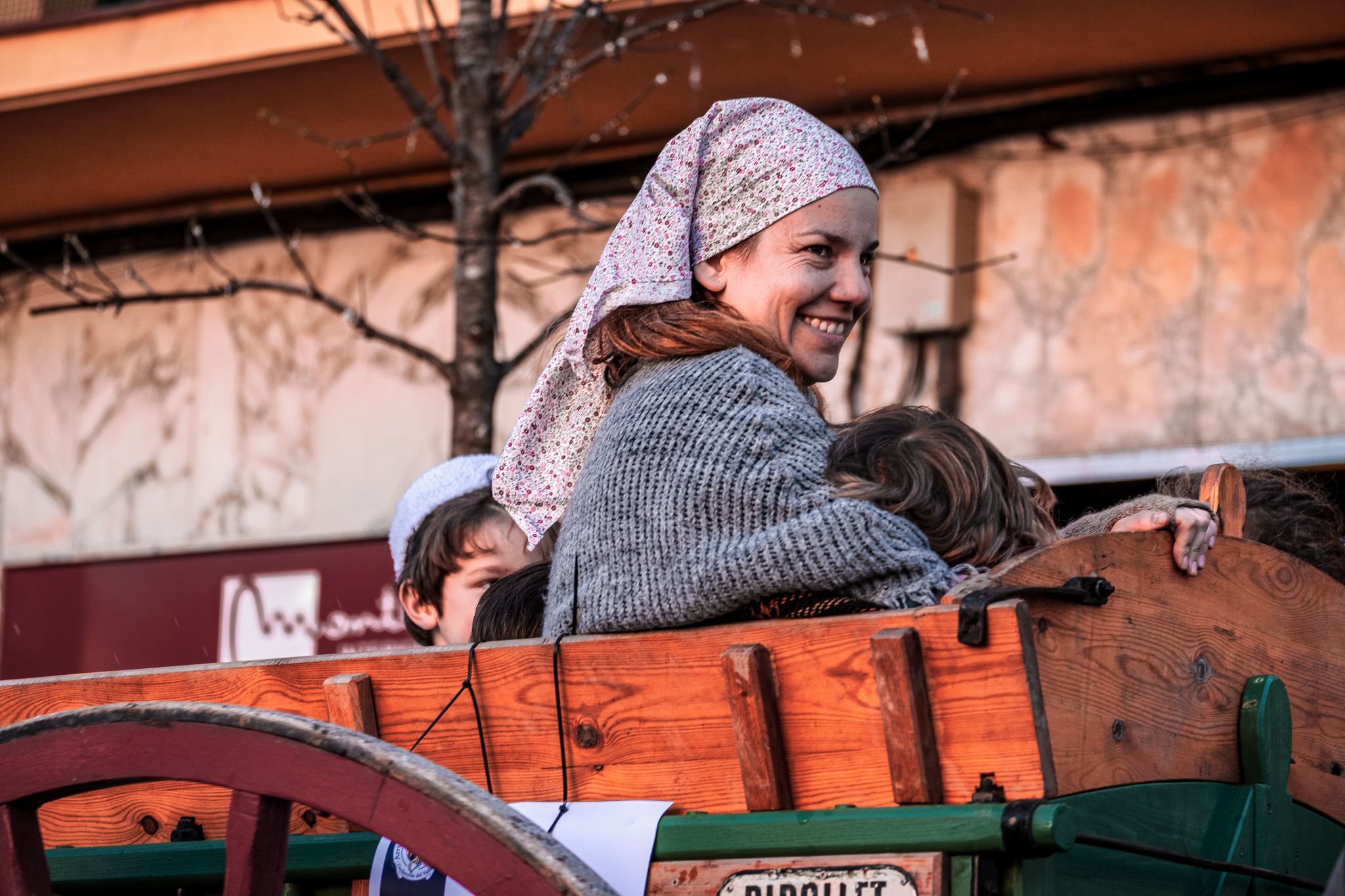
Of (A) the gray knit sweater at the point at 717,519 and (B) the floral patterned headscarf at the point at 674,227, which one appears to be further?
(B) the floral patterned headscarf at the point at 674,227

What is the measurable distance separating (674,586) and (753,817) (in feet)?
1.11

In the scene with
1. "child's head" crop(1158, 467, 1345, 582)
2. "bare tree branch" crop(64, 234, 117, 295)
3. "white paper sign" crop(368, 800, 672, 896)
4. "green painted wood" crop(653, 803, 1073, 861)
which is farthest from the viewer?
"bare tree branch" crop(64, 234, 117, 295)

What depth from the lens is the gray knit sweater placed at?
7.38 ft

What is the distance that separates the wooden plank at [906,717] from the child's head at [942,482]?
0.35 m

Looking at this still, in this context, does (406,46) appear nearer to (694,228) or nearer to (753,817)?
(694,228)

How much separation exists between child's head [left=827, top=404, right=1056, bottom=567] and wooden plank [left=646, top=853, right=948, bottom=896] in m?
0.51

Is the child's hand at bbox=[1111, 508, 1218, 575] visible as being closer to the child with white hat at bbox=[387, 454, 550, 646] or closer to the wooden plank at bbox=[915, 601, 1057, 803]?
the wooden plank at bbox=[915, 601, 1057, 803]

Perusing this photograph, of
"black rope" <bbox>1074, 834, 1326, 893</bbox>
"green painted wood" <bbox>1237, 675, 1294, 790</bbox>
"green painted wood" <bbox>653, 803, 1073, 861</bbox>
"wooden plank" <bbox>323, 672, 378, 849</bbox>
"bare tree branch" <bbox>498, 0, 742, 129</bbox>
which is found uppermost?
"bare tree branch" <bbox>498, 0, 742, 129</bbox>

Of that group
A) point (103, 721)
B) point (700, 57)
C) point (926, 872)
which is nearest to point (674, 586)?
point (926, 872)

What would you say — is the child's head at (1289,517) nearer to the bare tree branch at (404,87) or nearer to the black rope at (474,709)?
the black rope at (474,709)

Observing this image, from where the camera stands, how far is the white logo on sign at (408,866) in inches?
89.2

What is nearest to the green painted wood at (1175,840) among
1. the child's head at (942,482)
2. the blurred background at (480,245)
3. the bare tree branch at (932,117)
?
the child's head at (942,482)

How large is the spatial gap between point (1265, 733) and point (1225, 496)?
0.45 metres

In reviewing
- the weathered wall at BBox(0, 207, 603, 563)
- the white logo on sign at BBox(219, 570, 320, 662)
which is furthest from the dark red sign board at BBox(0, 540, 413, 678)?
the weathered wall at BBox(0, 207, 603, 563)
